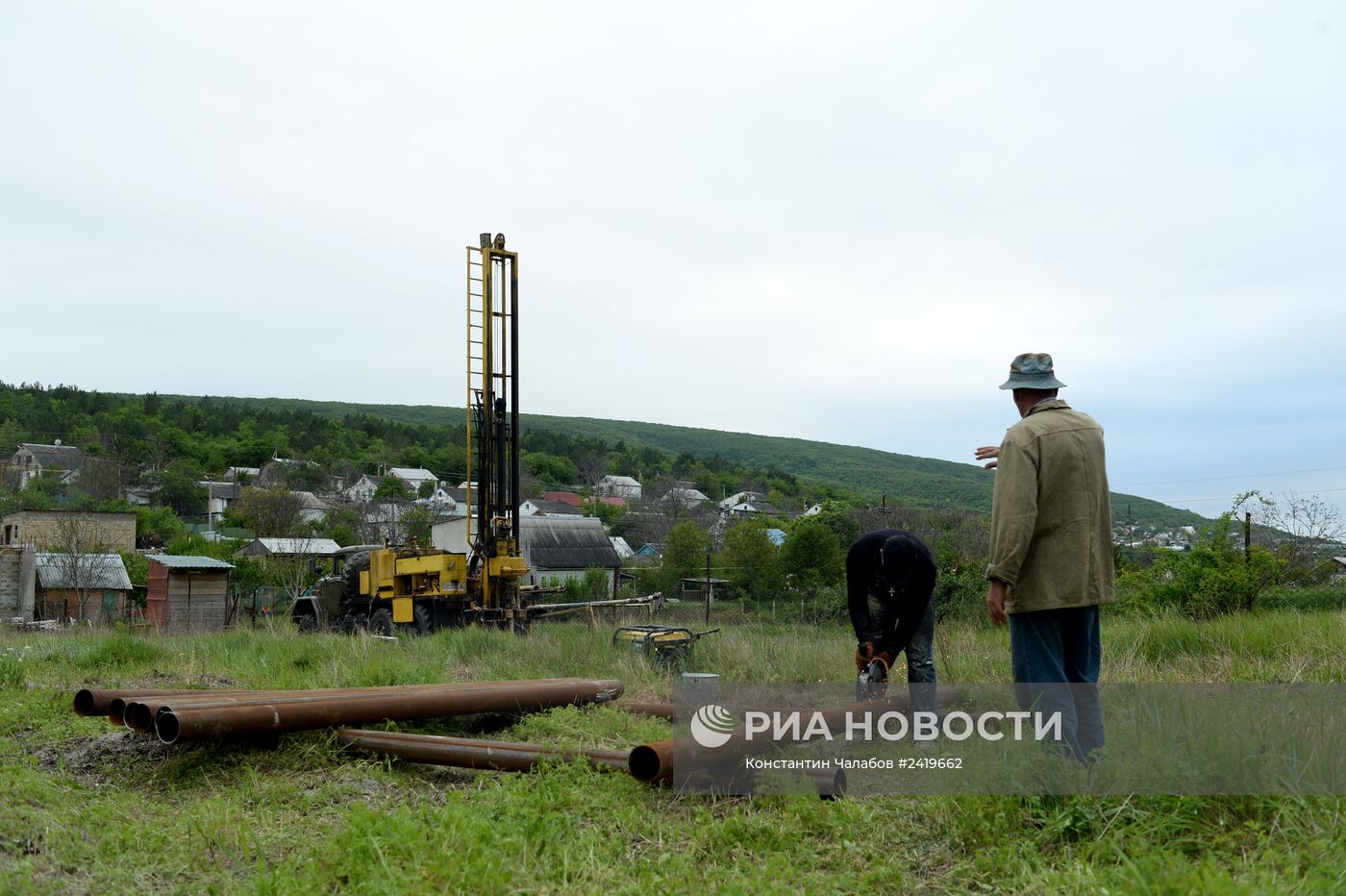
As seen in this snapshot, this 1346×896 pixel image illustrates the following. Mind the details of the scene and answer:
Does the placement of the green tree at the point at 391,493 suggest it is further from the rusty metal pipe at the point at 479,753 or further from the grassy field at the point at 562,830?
the rusty metal pipe at the point at 479,753

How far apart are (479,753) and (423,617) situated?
45.2 ft

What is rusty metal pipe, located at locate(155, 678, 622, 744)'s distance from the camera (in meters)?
5.55

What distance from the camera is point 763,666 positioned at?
9.28 m

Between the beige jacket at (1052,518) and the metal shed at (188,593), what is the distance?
98.8 feet

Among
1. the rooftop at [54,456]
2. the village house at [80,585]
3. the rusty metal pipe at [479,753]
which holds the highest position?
the rooftop at [54,456]

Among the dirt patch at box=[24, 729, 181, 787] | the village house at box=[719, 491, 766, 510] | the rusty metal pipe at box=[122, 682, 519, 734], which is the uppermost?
the rusty metal pipe at box=[122, 682, 519, 734]

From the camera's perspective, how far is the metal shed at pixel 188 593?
30781 millimetres

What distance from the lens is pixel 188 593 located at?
31016mm

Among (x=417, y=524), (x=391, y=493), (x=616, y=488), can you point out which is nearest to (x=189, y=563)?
(x=417, y=524)

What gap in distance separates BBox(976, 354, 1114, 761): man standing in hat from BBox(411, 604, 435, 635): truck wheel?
15.5 meters

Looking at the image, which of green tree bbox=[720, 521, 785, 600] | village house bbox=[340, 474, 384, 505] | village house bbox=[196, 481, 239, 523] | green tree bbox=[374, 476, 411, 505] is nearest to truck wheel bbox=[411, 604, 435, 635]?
green tree bbox=[720, 521, 785, 600]

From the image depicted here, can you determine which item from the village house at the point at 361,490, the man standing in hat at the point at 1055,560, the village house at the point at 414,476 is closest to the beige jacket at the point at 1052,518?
the man standing in hat at the point at 1055,560

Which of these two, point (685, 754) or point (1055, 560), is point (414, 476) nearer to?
point (685, 754)

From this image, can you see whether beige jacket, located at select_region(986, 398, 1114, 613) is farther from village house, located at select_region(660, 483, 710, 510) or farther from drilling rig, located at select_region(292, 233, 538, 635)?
village house, located at select_region(660, 483, 710, 510)
